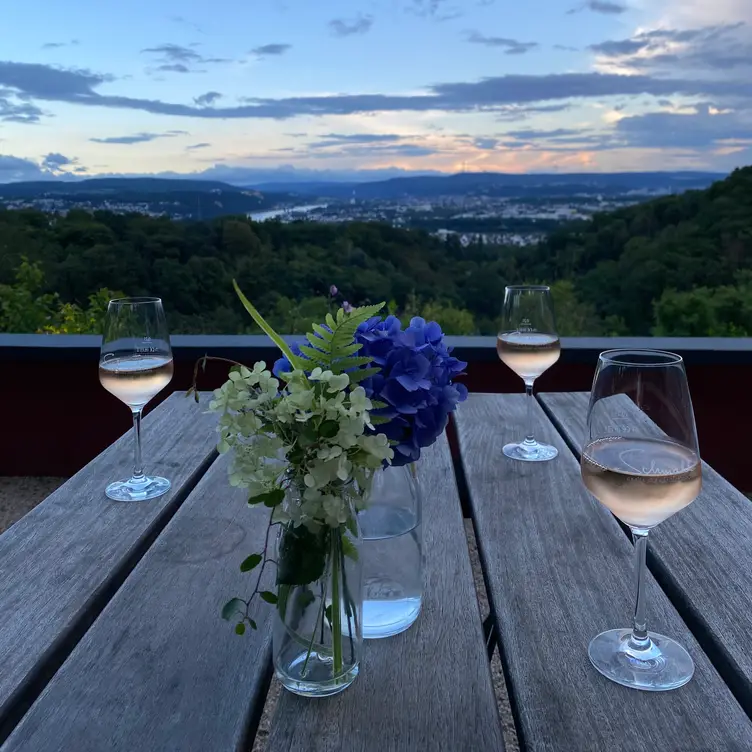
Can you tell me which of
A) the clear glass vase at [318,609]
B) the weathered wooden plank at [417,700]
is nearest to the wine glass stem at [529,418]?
the weathered wooden plank at [417,700]

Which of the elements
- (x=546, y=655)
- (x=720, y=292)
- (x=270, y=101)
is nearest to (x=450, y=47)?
(x=270, y=101)

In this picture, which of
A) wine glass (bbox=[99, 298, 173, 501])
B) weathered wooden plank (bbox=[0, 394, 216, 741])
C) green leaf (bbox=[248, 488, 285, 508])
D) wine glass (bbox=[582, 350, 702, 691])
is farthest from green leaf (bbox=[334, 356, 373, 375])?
wine glass (bbox=[99, 298, 173, 501])

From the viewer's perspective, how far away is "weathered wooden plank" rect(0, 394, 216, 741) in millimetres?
897

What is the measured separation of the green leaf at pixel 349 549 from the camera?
2.54 ft

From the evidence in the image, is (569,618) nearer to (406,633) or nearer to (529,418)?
(406,633)

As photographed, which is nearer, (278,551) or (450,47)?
(278,551)

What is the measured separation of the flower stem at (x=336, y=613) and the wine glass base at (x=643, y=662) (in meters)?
0.30

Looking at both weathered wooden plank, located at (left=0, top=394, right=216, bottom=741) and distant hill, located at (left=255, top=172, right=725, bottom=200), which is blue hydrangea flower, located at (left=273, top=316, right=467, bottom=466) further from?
distant hill, located at (left=255, top=172, right=725, bottom=200)

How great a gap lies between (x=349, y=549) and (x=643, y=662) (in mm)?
387

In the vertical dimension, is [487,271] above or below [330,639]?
below

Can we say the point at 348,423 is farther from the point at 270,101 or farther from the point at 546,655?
the point at 270,101

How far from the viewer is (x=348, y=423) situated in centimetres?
71

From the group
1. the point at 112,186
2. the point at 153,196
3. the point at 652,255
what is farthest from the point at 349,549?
the point at 112,186

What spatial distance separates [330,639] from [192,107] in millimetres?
5052
